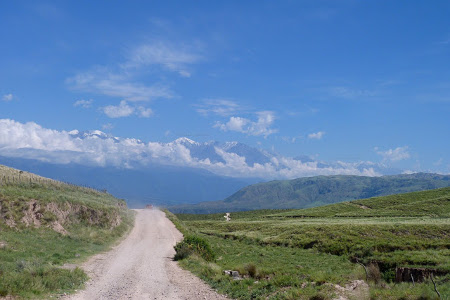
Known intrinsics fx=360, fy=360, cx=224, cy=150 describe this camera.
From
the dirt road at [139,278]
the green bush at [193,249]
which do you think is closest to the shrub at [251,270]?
the dirt road at [139,278]

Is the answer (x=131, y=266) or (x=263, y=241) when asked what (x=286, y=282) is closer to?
(x=131, y=266)

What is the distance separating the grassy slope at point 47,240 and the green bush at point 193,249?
7.78 metres

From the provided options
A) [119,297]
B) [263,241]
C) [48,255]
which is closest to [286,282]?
[119,297]

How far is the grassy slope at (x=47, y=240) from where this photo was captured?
17.4 m

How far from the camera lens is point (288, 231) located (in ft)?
190

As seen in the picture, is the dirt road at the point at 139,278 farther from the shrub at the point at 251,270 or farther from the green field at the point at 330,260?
the shrub at the point at 251,270

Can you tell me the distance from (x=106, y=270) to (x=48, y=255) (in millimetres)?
5989

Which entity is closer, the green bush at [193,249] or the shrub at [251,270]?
the shrub at [251,270]

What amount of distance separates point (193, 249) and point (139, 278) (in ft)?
30.6

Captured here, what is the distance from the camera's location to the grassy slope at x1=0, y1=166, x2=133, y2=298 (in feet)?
57.1

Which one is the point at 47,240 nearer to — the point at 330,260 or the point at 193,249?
the point at 193,249

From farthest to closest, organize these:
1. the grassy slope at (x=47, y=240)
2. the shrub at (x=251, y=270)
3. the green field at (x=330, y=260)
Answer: the shrub at (x=251, y=270) → the green field at (x=330, y=260) → the grassy slope at (x=47, y=240)

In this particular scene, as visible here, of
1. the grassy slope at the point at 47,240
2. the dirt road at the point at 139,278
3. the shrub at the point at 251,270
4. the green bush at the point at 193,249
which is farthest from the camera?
the green bush at the point at 193,249

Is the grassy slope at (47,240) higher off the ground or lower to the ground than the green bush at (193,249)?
higher
